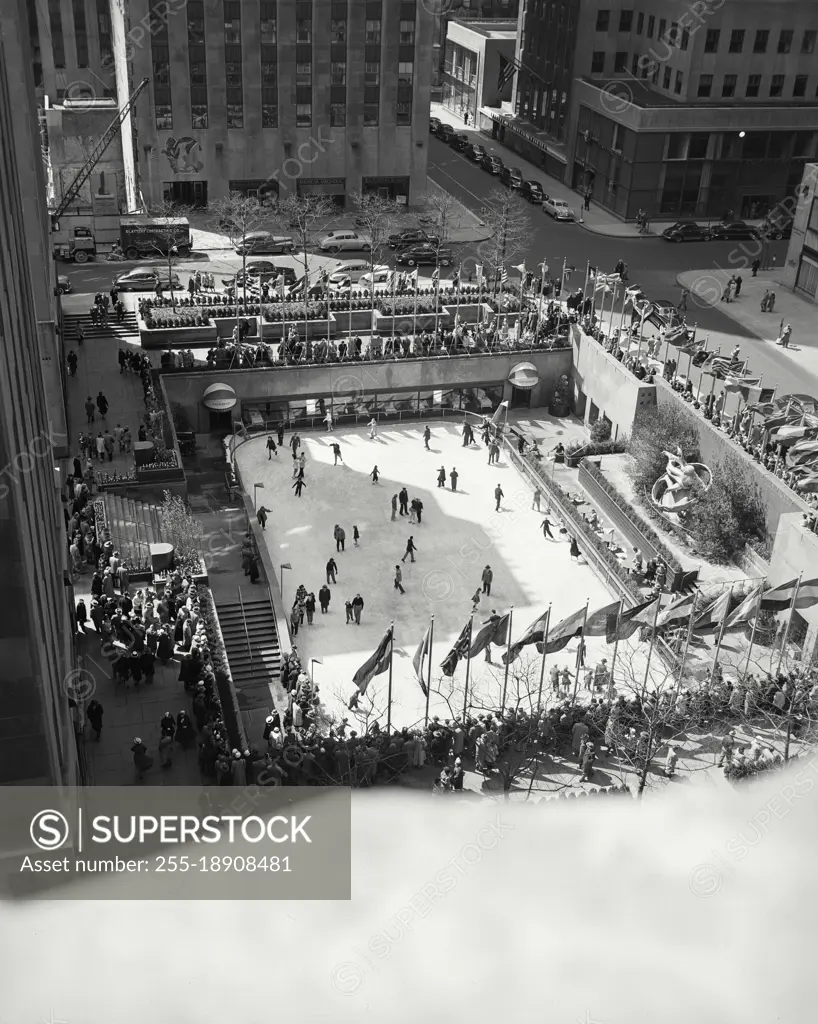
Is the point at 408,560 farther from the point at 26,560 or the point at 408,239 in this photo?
Answer: the point at 408,239

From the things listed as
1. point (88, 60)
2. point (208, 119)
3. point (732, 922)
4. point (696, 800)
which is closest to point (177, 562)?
point (696, 800)

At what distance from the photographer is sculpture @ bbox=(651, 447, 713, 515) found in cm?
4828

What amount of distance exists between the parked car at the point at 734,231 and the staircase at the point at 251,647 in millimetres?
52233

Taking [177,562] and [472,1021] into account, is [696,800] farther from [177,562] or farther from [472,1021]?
[177,562]

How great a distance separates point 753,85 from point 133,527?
62.0 metres

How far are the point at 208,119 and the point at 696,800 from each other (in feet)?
199

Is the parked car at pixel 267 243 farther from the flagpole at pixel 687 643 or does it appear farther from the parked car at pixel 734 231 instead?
the flagpole at pixel 687 643

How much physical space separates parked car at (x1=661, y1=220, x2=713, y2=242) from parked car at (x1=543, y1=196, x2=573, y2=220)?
22.6 ft

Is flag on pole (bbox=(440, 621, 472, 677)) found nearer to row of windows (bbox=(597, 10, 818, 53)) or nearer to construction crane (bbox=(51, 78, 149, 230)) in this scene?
construction crane (bbox=(51, 78, 149, 230))

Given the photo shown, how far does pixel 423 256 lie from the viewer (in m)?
74.6

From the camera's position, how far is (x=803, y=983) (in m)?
28.8

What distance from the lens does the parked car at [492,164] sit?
94238 millimetres

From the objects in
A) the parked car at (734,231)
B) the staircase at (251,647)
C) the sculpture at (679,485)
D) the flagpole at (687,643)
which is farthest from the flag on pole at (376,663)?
the parked car at (734,231)

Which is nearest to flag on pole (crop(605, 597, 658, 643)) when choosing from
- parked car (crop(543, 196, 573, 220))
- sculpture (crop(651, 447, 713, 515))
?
sculpture (crop(651, 447, 713, 515))
